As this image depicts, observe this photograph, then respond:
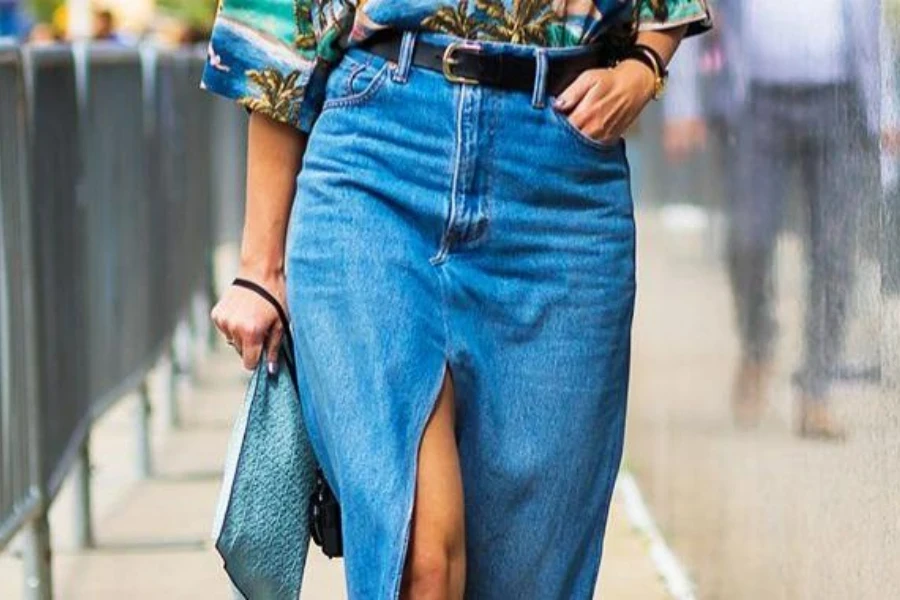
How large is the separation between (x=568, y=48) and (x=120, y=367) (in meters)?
4.37

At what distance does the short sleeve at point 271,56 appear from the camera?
3502 mm

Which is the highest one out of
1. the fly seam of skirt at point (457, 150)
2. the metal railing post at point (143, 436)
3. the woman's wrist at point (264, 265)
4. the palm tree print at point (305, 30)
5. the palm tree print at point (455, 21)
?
the palm tree print at point (455, 21)

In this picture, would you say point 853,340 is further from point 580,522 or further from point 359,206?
point 359,206

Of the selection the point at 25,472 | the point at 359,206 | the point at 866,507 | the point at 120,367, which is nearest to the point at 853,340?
the point at 866,507

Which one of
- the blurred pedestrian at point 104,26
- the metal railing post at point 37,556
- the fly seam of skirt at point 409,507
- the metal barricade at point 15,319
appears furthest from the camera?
the blurred pedestrian at point 104,26

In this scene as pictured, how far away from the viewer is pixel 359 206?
3367 mm

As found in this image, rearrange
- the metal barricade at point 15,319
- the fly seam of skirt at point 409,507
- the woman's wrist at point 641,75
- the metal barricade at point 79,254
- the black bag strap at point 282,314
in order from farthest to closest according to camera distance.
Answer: the metal barricade at point 79,254
the metal barricade at point 15,319
the black bag strap at point 282,314
the woman's wrist at point 641,75
the fly seam of skirt at point 409,507

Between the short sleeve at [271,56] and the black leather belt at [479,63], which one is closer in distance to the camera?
the black leather belt at [479,63]

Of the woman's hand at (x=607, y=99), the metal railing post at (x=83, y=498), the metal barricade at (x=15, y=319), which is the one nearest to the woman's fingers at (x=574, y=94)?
the woman's hand at (x=607, y=99)

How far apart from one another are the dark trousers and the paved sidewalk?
1.37 m

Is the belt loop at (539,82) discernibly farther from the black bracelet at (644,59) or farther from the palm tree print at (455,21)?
the black bracelet at (644,59)

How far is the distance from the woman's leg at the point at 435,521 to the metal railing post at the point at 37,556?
2812 millimetres

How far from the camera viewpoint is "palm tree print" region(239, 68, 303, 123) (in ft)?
11.5

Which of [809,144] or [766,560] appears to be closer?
[809,144]
